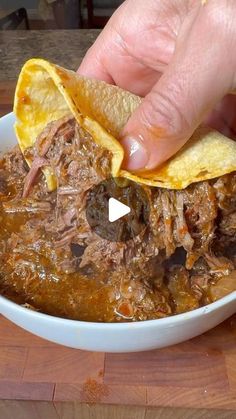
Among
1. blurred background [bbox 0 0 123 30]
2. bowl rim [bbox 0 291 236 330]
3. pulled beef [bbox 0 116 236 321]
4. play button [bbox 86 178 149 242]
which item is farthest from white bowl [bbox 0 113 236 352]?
blurred background [bbox 0 0 123 30]

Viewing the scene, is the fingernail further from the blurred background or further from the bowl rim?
the blurred background

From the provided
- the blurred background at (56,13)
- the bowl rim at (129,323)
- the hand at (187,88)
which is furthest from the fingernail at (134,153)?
the blurred background at (56,13)

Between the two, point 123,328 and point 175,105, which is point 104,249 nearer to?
point 123,328

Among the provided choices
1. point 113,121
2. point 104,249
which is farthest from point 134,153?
point 104,249

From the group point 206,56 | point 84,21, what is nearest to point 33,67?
point 206,56

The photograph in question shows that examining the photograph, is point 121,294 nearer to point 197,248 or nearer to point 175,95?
point 197,248

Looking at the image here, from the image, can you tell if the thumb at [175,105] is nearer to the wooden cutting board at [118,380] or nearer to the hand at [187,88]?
the hand at [187,88]
